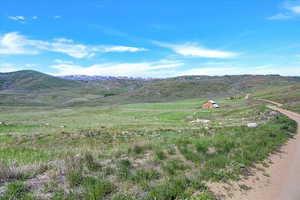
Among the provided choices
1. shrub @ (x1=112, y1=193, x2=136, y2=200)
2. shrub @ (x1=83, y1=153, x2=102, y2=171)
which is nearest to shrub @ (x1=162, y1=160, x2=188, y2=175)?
shrub @ (x1=112, y1=193, x2=136, y2=200)

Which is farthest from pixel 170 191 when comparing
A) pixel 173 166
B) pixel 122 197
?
pixel 173 166

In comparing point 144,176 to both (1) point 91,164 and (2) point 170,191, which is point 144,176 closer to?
(2) point 170,191

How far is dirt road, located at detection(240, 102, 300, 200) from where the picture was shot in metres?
6.85

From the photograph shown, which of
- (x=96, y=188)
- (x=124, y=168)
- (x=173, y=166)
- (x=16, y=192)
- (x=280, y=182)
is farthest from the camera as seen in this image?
(x=173, y=166)

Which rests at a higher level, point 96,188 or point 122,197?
point 96,188

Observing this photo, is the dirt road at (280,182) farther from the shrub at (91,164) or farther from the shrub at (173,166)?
the shrub at (91,164)

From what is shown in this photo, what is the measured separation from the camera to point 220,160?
9.08 metres

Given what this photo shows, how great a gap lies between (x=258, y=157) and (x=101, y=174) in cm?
773

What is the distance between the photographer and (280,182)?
7.96 metres

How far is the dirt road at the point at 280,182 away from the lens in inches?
270

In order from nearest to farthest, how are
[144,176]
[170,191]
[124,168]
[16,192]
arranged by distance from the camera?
1. [16,192]
2. [170,191]
3. [144,176]
4. [124,168]

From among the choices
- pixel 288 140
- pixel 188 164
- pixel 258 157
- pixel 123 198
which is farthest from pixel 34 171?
pixel 288 140

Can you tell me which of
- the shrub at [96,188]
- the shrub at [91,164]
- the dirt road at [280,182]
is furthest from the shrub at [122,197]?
the dirt road at [280,182]

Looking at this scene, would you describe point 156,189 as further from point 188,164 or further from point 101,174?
point 188,164
